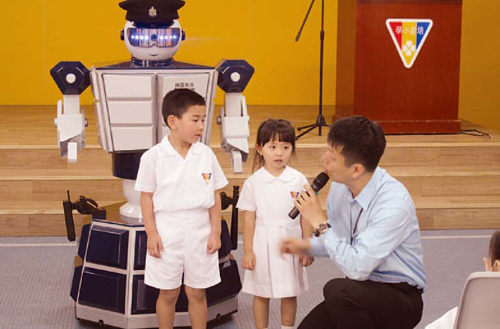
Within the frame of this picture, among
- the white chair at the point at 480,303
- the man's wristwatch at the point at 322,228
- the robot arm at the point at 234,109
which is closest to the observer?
the white chair at the point at 480,303

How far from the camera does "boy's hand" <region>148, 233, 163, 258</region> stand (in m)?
3.46

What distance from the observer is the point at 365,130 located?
289cm

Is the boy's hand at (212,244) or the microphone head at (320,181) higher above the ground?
the microphone head at (320,181)

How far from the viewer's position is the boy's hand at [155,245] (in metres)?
3.46

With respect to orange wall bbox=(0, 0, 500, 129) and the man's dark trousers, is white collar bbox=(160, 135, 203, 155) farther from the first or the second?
orange wall bbox=(0, 0, 500, 129)

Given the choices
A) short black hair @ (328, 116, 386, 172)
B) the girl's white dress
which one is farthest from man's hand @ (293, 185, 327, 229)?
the girl's white dress

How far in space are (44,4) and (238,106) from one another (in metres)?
4.67

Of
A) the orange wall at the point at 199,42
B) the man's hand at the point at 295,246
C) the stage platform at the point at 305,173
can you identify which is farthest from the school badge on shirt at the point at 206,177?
the orange wall at the point at 199,42

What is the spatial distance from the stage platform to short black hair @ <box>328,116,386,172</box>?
110 inches

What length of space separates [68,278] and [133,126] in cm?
127

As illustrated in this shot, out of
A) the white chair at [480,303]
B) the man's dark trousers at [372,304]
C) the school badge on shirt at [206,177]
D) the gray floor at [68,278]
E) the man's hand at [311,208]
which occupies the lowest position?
the gray floor at [68,278]

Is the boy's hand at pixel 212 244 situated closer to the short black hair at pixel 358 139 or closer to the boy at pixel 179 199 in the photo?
the boy at pixel 179 199

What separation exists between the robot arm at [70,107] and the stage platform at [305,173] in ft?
5.21

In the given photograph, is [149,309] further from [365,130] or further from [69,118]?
[365,130]
